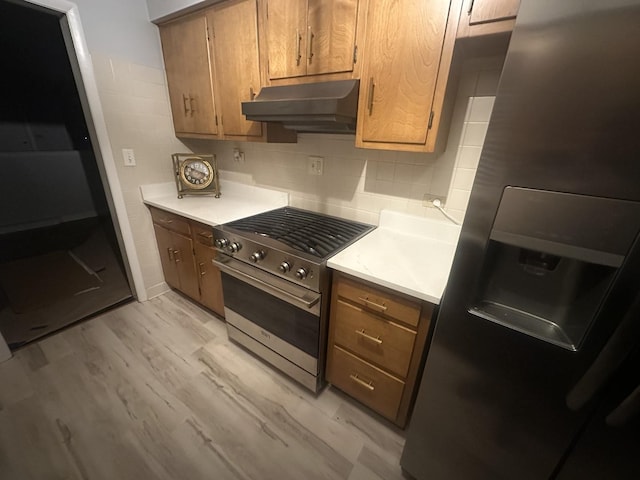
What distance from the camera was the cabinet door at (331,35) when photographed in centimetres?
109

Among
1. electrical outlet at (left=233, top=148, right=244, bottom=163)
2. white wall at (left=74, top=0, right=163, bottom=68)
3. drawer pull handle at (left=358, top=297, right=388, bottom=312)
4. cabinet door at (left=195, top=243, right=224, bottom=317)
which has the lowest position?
cabinet door at (left=195, top=243, right=224, bottom=317)

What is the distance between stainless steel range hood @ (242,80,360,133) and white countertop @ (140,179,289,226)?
2.15 ft

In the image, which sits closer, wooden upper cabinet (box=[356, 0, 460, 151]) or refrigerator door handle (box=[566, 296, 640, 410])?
refrigerator door handle (box=[566, 296, 640, 410])

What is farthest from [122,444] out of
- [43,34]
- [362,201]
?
[43,34]

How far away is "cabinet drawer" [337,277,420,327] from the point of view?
101cm

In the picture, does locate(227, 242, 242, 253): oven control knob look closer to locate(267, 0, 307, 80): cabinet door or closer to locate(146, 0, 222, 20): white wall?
locate(267, 0, 307, 80): cabinet door

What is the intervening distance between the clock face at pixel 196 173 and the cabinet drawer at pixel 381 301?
1550mm

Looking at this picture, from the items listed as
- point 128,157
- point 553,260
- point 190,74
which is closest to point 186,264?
point 128,157

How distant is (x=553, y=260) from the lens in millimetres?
704

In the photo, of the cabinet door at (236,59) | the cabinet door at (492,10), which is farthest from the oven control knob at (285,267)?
the cabinet door at (492,10)

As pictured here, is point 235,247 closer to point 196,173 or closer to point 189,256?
point 189,256

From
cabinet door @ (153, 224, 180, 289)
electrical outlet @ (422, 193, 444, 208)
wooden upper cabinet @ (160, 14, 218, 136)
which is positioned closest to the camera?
electrical outlet @ (422, 193, 444, 208)

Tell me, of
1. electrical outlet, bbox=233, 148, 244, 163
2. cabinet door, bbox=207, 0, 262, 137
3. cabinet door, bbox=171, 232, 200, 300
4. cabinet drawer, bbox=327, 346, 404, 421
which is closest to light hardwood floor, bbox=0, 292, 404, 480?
cabinet drawer, bbox=327, 346, 404, 421

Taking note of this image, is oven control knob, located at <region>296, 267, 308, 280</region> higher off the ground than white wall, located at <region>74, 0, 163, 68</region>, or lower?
lower
